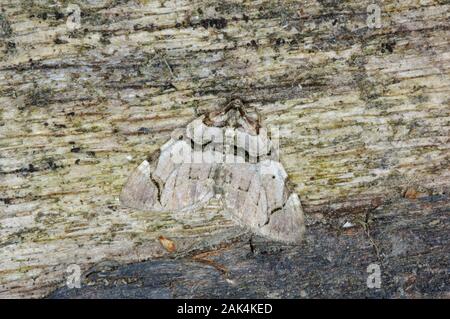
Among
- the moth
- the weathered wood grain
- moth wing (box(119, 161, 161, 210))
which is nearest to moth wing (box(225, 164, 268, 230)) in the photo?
the moth

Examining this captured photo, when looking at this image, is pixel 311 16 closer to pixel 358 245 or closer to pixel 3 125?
pixel 358 245

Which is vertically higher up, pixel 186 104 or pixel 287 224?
pixel 186 104

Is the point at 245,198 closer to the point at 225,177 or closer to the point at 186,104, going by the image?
the point at 225,177

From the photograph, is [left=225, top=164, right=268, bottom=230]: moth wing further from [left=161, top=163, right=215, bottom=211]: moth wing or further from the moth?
[left=161, top=163, right=215, bottom=211]: moth wing

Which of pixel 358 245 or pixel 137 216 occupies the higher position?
pixel 137 216

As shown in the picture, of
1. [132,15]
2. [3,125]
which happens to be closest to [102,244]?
[3,125]

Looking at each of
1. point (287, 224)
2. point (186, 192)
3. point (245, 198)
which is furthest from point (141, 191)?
point (287, 224)

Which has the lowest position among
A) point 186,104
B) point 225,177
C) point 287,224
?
point 287,224
